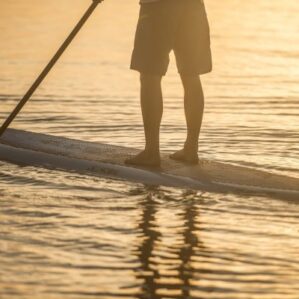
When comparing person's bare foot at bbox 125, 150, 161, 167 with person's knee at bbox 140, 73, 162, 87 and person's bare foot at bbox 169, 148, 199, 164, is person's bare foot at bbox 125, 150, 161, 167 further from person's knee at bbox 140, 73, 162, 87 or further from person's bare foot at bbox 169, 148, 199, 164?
person's knee at bbox 140, 73, 162, 87

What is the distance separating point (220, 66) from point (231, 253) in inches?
425

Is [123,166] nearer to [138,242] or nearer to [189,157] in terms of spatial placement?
[189,157]

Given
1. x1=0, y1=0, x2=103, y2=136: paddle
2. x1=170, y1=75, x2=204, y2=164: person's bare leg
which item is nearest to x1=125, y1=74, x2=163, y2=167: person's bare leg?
x1=170, y1=75, x2=204, y2=164: person's bare leg

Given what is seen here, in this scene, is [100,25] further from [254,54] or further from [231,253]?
[231,253]

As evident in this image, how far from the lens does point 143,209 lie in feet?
27.7

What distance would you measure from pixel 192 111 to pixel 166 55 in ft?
1.56

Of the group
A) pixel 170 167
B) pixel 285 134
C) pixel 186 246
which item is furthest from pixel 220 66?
pixel 186 246

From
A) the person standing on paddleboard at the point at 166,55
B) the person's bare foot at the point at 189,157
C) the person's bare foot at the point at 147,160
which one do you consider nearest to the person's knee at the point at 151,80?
the person standing on paddleboard at the point at 166,55

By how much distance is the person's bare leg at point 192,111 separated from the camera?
942 cm

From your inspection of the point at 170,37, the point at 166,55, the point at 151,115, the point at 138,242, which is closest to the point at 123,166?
the point at 151,115

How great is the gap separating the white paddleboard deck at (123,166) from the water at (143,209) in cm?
11

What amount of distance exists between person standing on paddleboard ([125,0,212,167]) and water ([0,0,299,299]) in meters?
0.51

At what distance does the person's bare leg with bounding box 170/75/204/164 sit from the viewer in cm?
942

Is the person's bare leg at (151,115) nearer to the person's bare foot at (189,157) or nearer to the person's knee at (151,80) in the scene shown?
the person's knee at (151,80)
